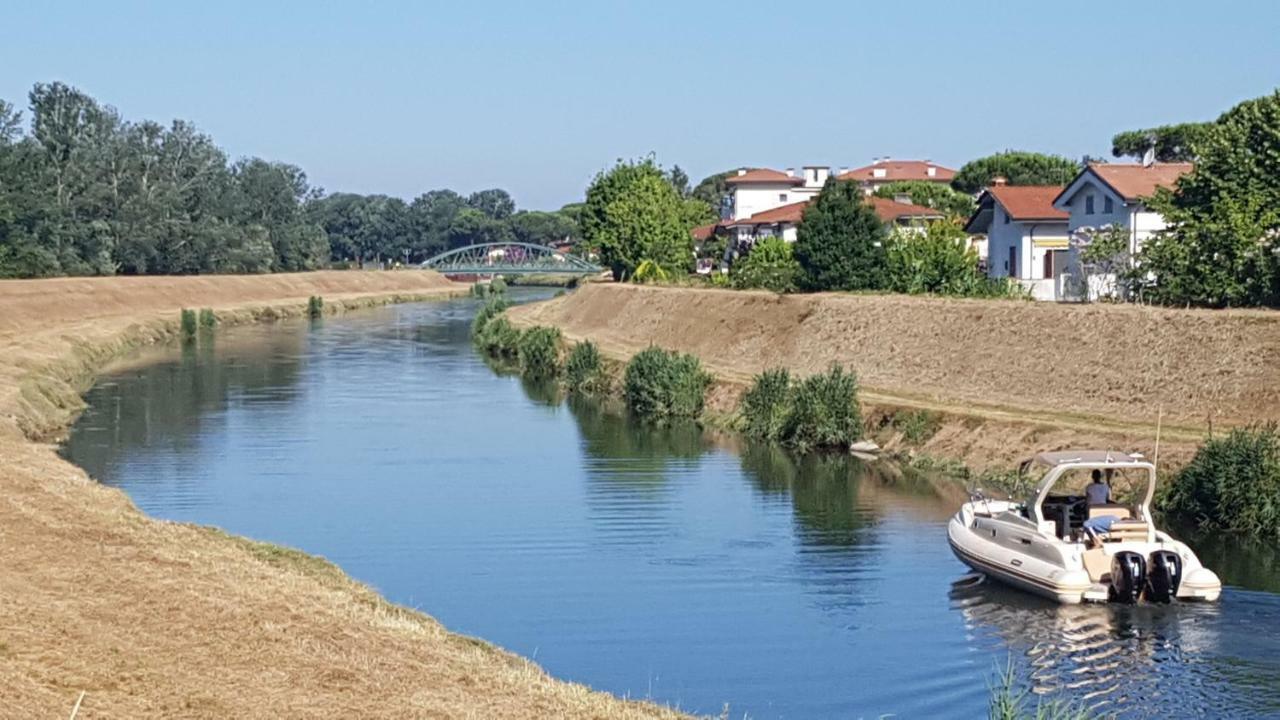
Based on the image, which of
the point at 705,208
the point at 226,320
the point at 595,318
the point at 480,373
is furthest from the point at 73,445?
the point at 705,208

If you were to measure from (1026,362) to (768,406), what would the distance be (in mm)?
6916

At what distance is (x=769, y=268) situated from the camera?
222 feet

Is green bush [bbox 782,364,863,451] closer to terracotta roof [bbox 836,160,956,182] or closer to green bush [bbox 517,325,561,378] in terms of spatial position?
green bush [bbox 517,325,561,378]

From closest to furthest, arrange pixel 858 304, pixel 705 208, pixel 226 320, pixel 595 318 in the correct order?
pixel 858 304, pixel 595 318, pixel 226 320, pixel 705 208

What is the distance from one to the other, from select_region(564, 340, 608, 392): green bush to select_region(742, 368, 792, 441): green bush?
12.5m

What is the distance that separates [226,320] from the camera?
9894 cm

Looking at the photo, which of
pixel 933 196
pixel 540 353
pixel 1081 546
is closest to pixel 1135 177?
pixel 540 353

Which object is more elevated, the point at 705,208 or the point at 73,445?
the point at 705,208

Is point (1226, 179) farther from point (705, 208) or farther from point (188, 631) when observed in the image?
point (705, 208)

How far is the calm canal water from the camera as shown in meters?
18.8

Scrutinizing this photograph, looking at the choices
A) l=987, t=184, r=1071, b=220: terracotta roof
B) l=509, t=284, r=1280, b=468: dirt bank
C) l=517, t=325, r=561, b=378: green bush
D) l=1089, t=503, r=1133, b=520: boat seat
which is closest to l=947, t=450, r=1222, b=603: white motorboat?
l=1089, t=503, r=1133, b=520: boat seat

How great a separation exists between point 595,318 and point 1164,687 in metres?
60.2

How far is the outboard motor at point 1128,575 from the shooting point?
69.9ft

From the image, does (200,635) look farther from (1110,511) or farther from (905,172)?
(905,172)
